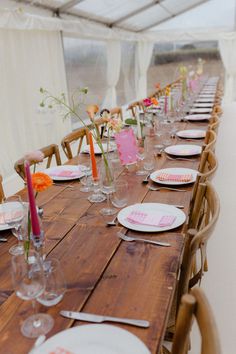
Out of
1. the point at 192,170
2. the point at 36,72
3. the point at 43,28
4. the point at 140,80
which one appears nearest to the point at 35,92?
the point at 36,72

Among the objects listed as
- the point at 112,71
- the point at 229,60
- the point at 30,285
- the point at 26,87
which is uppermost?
the point at 229,60

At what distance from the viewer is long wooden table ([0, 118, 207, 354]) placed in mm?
844

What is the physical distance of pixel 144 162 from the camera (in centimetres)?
209

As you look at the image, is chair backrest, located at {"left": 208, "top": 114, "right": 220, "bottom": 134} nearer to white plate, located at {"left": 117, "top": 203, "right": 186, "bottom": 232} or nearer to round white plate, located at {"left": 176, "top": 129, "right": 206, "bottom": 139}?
round white plate, located at {"left": 176, "top": 129, "right": 206, "bottom": 139}

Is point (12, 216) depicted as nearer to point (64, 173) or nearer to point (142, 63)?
point (64, 173)

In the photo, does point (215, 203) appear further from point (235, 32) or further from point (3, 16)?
point (235, 32)

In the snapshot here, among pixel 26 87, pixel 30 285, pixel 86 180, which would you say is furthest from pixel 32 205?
pixel 26 87

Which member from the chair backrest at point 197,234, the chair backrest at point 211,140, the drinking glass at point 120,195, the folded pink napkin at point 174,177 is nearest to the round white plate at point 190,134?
the chair backrest at point 211,140

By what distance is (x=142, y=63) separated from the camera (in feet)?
27.9

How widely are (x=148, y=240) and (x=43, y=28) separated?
10.6 ft

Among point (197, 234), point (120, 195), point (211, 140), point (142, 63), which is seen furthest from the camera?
point (142, 63)

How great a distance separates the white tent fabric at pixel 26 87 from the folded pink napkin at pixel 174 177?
2024mm

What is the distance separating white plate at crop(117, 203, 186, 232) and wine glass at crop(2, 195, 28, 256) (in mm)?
382

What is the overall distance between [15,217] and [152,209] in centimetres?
56
